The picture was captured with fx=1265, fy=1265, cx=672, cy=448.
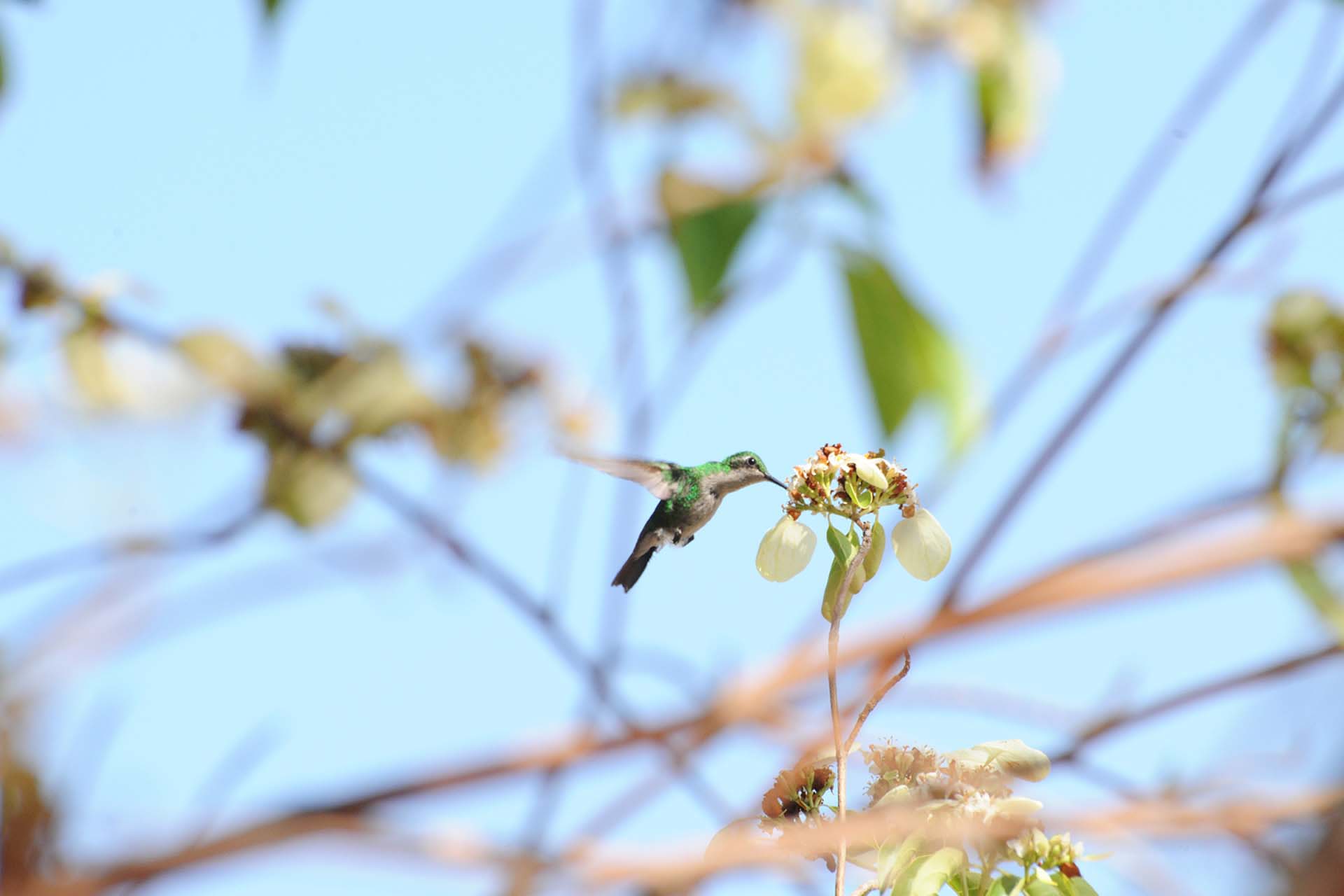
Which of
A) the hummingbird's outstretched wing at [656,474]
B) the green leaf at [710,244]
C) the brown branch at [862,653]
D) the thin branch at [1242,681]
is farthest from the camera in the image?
the hummingbird's outstretched wing at [656,474]

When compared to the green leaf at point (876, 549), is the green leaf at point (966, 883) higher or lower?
lower

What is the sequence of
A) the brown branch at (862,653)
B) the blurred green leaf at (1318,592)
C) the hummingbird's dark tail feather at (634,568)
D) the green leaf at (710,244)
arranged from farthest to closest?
1. the hummingbird's dark tail feather at (634,568)
2. the green leaf at (710,244)
3. the blurred green leaf at (1318,592)
4. the brown branch at (862,653)

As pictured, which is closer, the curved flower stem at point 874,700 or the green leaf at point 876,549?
the curved flower stem at point 874,700

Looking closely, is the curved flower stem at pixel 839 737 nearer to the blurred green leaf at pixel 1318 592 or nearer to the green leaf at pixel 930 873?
the green leaf at pixel 930 873

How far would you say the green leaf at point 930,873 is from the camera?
61 centimetres

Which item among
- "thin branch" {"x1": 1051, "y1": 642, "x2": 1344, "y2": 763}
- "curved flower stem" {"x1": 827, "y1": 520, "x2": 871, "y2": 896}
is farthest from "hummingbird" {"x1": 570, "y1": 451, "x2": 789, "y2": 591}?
"thin branch" {"x1": 1051, "y1": 642, "x2": 1344, "y2": 763}

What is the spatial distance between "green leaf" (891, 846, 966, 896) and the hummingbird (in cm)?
86

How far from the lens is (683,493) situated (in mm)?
1565

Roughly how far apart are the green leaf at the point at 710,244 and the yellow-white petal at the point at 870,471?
15 cm

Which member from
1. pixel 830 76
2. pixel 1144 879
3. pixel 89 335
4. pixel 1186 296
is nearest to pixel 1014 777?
pixel 1144 879

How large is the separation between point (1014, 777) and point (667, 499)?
94cm

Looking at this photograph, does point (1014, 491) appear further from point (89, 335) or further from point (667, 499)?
point (667, 499)

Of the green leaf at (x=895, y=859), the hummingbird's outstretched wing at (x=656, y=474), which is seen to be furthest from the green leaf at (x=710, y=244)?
the hummingbird's outstretched wing at (x=656, y=474)

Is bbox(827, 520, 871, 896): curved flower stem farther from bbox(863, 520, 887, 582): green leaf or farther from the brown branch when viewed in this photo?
the brown branch
